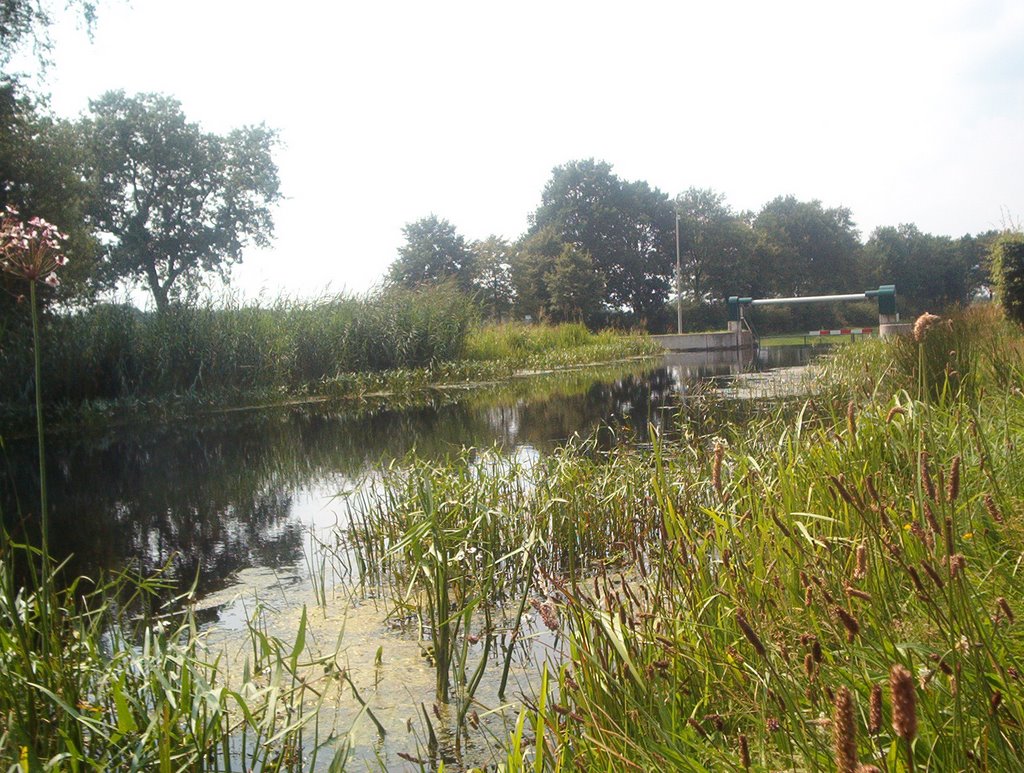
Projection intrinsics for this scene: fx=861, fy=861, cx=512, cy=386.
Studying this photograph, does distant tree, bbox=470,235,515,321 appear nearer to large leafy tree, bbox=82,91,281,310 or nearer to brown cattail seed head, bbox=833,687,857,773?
large leafy tree, bbox=82,91,281,310

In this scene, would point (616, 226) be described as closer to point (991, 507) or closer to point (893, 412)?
point (893, 412)

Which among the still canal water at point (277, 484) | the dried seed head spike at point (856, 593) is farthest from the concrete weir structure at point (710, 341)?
the dried seed head spike at point (856, 593)

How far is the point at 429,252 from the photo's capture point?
45844 mm

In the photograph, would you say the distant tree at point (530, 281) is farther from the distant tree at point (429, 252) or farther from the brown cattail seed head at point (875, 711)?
the brown cattail seed head at point (875, 711)

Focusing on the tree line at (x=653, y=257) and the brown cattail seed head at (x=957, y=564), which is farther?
the tree line at (x=653, y=257)

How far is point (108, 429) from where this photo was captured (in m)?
13.0

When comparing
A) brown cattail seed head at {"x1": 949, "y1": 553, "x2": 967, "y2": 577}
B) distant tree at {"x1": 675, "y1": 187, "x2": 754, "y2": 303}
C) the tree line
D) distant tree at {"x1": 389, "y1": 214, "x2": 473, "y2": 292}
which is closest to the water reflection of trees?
brown cattail seed head at {"x1": 949, "y1": 553, "x2": 967, "y2": 577}

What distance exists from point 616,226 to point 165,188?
80.8 feet

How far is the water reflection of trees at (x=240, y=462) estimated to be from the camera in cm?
552

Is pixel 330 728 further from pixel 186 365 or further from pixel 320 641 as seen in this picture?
pixel 186 365

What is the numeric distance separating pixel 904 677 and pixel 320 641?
10.7ft

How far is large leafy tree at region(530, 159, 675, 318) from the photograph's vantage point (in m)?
48.2

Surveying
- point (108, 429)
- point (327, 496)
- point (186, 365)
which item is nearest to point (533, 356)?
point (186, 365)

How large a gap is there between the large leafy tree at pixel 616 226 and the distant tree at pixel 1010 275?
1256 inches
